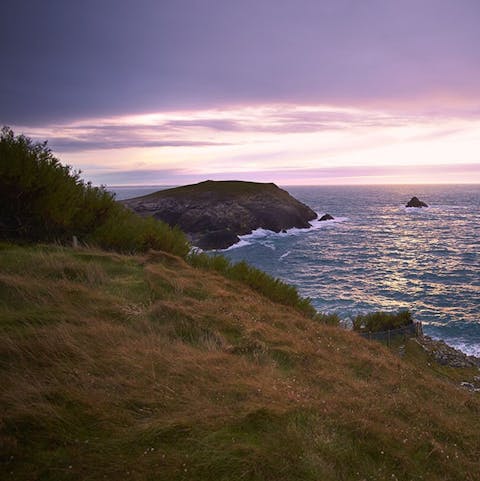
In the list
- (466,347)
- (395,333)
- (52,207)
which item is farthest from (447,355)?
(52,207)

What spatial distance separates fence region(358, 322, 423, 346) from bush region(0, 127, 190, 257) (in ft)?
42.4

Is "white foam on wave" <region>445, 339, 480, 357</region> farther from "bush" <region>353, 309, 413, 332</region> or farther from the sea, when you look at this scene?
"bush" <region>353, 309, 413, 332</region>

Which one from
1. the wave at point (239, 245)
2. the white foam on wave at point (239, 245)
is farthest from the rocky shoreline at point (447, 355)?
the white foam on wave at point (239, 245)

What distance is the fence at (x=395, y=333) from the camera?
21.9m

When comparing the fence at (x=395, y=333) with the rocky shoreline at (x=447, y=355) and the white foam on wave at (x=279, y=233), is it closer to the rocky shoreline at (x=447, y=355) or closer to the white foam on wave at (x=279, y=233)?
the rocky shoreline at (x=447, y=355)

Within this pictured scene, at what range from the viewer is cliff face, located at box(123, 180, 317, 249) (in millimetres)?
74713

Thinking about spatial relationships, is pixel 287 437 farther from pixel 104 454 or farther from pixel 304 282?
pixel 304 282

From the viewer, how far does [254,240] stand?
69875 millimetres

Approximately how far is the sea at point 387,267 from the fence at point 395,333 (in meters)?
3.06

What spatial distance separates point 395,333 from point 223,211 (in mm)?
62112

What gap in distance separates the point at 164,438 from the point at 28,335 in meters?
3.42

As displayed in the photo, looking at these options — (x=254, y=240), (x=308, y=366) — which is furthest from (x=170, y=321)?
(x=254, y=240)

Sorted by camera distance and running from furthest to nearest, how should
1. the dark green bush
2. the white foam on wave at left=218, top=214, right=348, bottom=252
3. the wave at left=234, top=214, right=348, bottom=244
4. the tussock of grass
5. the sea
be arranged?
the wave at left=234, top=214, right=348, bottom=244 < the white foam on wave at left=218, top=214, right=348, bottom=252 < the sea < the tussock of grass < the dark green bush

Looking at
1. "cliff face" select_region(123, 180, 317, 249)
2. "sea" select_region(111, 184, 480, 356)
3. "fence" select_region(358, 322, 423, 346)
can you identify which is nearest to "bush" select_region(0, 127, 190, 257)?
"fence" select_region(358, 322, 423, 346)
